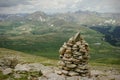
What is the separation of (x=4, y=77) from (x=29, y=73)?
17.5 feet

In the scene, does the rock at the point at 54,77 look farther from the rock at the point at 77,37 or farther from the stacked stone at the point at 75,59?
the rock at the point at 77,37

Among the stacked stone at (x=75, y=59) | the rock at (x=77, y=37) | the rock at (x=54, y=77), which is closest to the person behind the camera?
the rock at (x=54, y=77)

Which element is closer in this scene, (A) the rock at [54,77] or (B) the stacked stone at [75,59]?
(A) the rock at [54,77]

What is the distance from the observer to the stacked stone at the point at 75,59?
44.9m

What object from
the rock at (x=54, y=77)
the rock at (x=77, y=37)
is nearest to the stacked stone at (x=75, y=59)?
the rock at (x=77, y=37)

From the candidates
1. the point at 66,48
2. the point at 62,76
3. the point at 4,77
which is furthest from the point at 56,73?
the point at 4,77

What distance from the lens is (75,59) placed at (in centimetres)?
4509

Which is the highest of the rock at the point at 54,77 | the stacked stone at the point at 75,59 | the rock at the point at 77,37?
the rock at the point at 77,37

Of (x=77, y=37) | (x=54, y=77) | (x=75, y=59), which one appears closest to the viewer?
(x=54, y=77)

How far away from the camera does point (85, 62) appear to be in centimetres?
4634

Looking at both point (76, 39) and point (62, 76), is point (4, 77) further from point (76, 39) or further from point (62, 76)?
point (76, 39)

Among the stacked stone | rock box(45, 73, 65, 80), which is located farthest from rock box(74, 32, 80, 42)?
rock box(45, 73, 65, 80)

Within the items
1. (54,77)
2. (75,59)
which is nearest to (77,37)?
(75,59)

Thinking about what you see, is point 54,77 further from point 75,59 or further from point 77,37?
point 77,37
